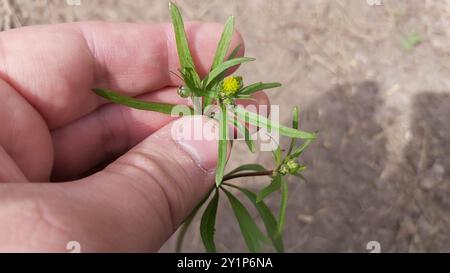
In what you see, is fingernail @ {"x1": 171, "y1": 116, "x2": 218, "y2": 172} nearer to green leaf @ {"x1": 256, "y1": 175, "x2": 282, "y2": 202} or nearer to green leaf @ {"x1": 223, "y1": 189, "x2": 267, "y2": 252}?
green leaf @ {"x1": 256, "y1": 175, "x2": 282, "y2": 202}

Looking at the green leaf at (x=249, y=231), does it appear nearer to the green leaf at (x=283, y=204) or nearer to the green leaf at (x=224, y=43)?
the green leaf at (x=283, y=204)

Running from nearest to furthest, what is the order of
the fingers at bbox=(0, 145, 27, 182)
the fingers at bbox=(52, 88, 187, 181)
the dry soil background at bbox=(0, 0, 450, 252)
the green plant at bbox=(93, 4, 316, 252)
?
the fingers at bbox=(0, 145, 27, 182), the green plant at bbox=(93, 4, 316, 252), the fingers at bbox=(52, 88, 187, 181), the dry soil background at bbox=(0, 0, 450, 252)

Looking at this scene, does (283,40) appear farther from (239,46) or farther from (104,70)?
(104,70)

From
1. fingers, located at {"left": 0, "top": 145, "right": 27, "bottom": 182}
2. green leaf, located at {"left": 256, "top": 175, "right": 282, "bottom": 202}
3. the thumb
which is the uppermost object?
fingers, located at {"left": 0, "top": 145, "right": 27, "bottom": 182}

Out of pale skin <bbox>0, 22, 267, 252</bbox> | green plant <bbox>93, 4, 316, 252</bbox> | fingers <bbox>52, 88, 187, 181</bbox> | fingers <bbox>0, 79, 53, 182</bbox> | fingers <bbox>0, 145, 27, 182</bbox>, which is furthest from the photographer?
fingers <bbox>52, 88, 187, 181</bbox>

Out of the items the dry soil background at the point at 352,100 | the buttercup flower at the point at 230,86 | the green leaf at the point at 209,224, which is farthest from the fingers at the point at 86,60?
the dry soil background at the point at 352,100

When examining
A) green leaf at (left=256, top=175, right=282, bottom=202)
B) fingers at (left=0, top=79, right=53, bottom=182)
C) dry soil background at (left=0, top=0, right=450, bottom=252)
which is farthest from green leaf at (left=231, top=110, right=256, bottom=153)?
dry soil background at (left=0, top=0, right=450, bottom=252)

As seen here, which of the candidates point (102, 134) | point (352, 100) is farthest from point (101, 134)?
point (352, 100)
